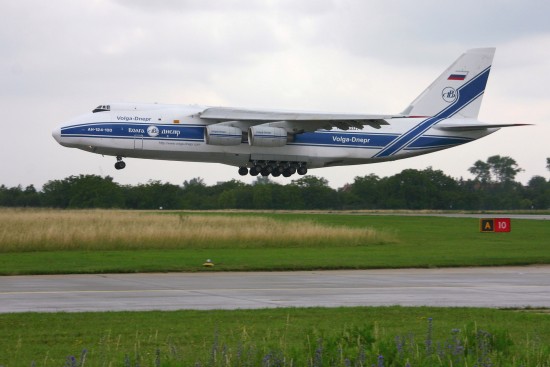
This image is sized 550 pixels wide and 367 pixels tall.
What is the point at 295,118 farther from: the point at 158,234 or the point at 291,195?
the point at 291,195

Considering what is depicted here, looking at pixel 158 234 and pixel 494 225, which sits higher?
pixel 494 225

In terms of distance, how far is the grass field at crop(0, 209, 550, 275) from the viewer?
90.3ft

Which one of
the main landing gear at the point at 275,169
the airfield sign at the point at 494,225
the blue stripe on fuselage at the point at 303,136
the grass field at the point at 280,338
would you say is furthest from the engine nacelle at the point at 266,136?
the grass field at the point at 280,338

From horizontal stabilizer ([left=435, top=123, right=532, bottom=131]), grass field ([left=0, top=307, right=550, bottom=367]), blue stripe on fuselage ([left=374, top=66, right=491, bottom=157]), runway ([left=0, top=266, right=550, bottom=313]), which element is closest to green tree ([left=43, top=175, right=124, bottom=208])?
blue stripe on fuselage ([left=374, top=66, right=491, bottom=157])

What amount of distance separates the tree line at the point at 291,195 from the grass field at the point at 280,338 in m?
42.6

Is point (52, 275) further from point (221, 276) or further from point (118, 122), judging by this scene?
point (118, 122)

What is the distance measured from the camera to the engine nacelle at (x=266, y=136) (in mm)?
41656

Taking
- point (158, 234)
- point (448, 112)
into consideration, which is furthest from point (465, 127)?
point (158, 234)

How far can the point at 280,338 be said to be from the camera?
12633mm

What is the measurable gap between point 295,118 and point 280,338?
98.2ft

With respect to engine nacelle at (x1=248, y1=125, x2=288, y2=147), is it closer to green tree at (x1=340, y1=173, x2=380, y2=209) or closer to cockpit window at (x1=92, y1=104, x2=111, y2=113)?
cockpit window at (x1=92, y1=104, x2=111, y2=113)

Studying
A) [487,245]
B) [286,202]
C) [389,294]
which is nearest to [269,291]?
[389,294]

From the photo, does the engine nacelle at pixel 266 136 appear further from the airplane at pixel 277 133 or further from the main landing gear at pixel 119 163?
the main landing gear at pixel 119 163

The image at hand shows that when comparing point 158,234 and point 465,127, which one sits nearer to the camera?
point 158,234
